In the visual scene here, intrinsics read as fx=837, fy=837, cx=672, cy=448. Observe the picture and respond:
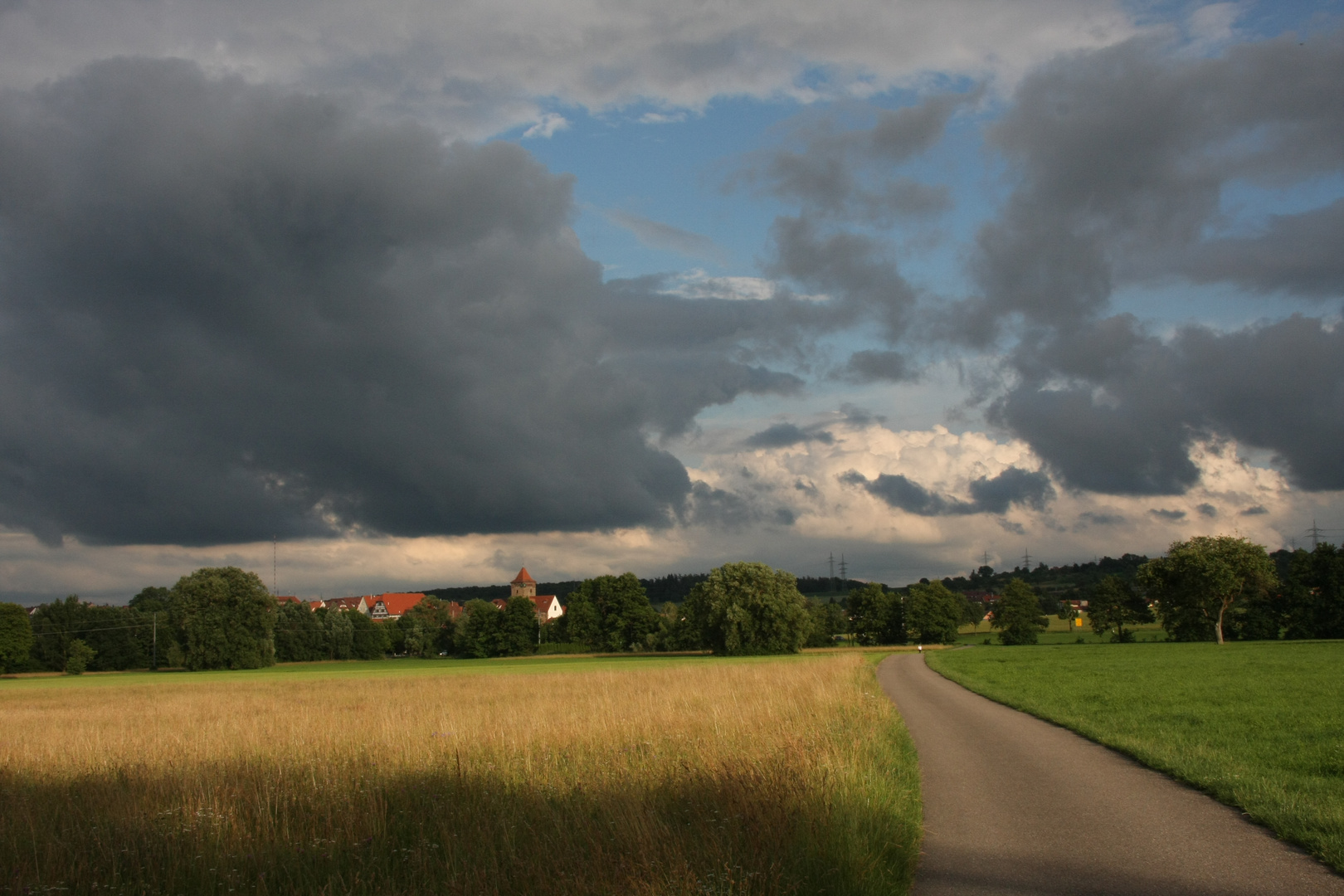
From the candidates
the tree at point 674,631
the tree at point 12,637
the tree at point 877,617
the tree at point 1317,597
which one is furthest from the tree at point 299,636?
the tree at point 1317,597

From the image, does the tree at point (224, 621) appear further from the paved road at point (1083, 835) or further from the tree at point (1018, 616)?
the paved road at point (1083, 835)

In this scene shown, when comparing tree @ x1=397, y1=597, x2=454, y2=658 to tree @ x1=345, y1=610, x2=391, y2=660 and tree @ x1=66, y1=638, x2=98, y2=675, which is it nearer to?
tree @ x1=345, y1=610, x2=391, y2=660

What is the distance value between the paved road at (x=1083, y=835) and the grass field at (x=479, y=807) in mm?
521

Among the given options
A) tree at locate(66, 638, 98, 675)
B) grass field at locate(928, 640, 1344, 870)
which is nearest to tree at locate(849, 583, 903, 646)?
grass field at locate(928, 640, 1344, 870)

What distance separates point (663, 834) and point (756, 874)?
1413mm

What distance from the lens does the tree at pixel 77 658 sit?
98.7m

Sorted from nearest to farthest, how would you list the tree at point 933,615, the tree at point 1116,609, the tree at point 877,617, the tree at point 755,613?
the tree at point 755,613 → the tree at point 1116,609 → the tree at point 933,615 → the tree at point 877,617

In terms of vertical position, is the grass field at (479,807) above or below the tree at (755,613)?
above

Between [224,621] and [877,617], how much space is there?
8635 centimetres

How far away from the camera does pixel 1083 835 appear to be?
27.8 feet

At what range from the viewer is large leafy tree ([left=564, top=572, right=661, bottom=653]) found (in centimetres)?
11888

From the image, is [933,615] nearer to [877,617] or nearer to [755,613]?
[877,617]

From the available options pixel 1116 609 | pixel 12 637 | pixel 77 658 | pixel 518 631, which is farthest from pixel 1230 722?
pixel 12 637

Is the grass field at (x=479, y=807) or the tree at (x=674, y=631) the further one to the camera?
the tree at (x=674, y=631)
